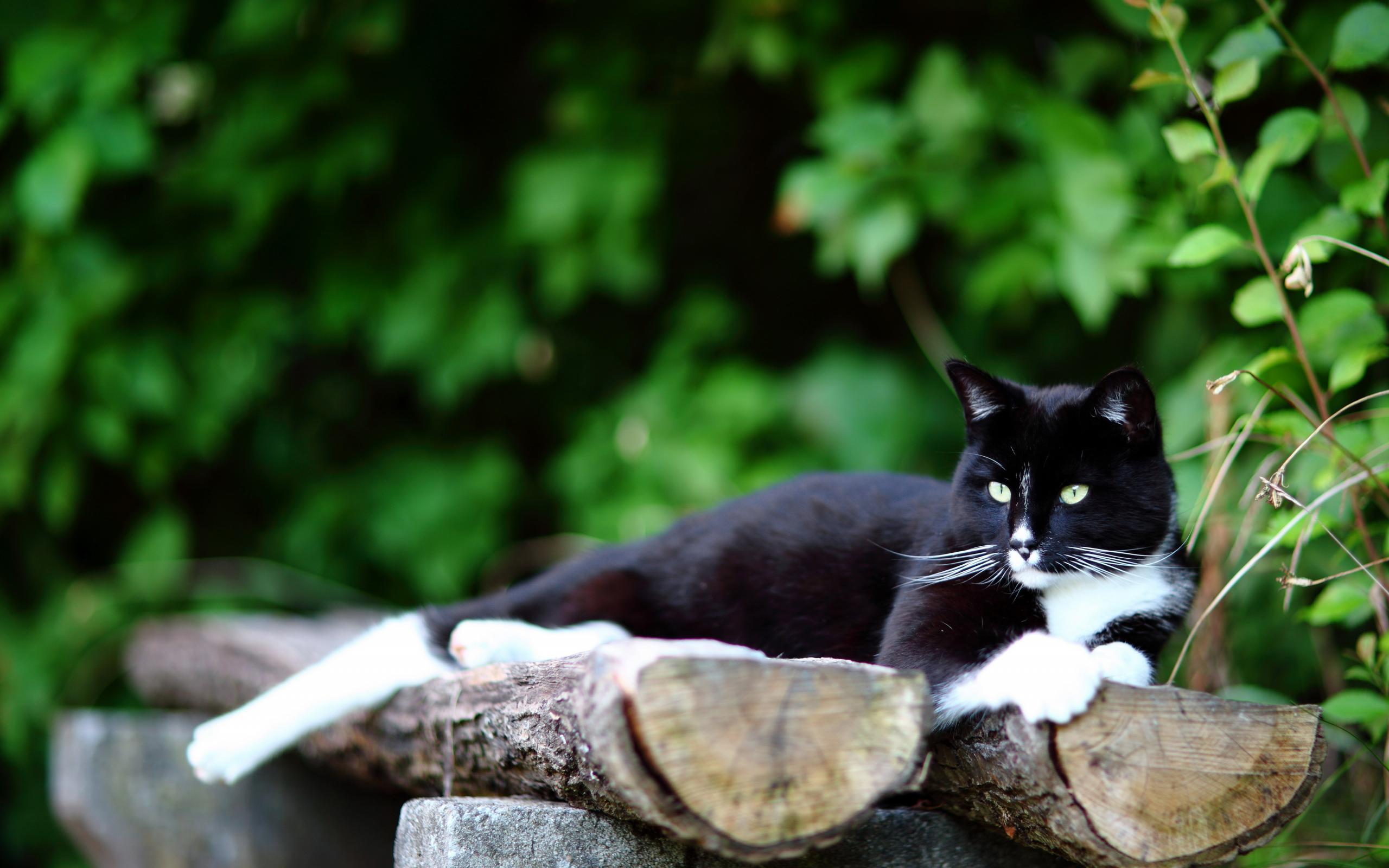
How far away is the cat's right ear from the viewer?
4.23 feet

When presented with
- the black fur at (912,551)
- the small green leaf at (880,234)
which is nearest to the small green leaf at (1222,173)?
the black fur at (912,551)

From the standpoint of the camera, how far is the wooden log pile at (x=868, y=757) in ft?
2.84

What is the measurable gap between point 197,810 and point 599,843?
169 cm

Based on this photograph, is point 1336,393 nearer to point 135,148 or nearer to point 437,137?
point 437,137

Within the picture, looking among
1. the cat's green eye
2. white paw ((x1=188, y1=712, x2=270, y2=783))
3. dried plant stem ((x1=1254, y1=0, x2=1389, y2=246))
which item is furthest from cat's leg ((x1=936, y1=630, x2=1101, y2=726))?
white paw ((x1=188, y1=712, x2=270, y2=783))

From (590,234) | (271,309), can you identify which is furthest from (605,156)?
(271,309)

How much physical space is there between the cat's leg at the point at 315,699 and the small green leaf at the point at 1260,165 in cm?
132

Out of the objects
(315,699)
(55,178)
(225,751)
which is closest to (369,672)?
(315,699)

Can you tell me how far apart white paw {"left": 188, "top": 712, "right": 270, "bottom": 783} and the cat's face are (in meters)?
1.04

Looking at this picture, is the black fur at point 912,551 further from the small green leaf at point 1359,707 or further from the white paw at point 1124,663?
the small green leaf at point 1359,707

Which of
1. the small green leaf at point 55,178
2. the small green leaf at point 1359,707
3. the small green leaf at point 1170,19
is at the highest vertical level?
the small green leaf at point 55,178

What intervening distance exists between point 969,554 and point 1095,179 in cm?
113

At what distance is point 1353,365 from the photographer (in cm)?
142

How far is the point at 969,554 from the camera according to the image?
4.15ft
